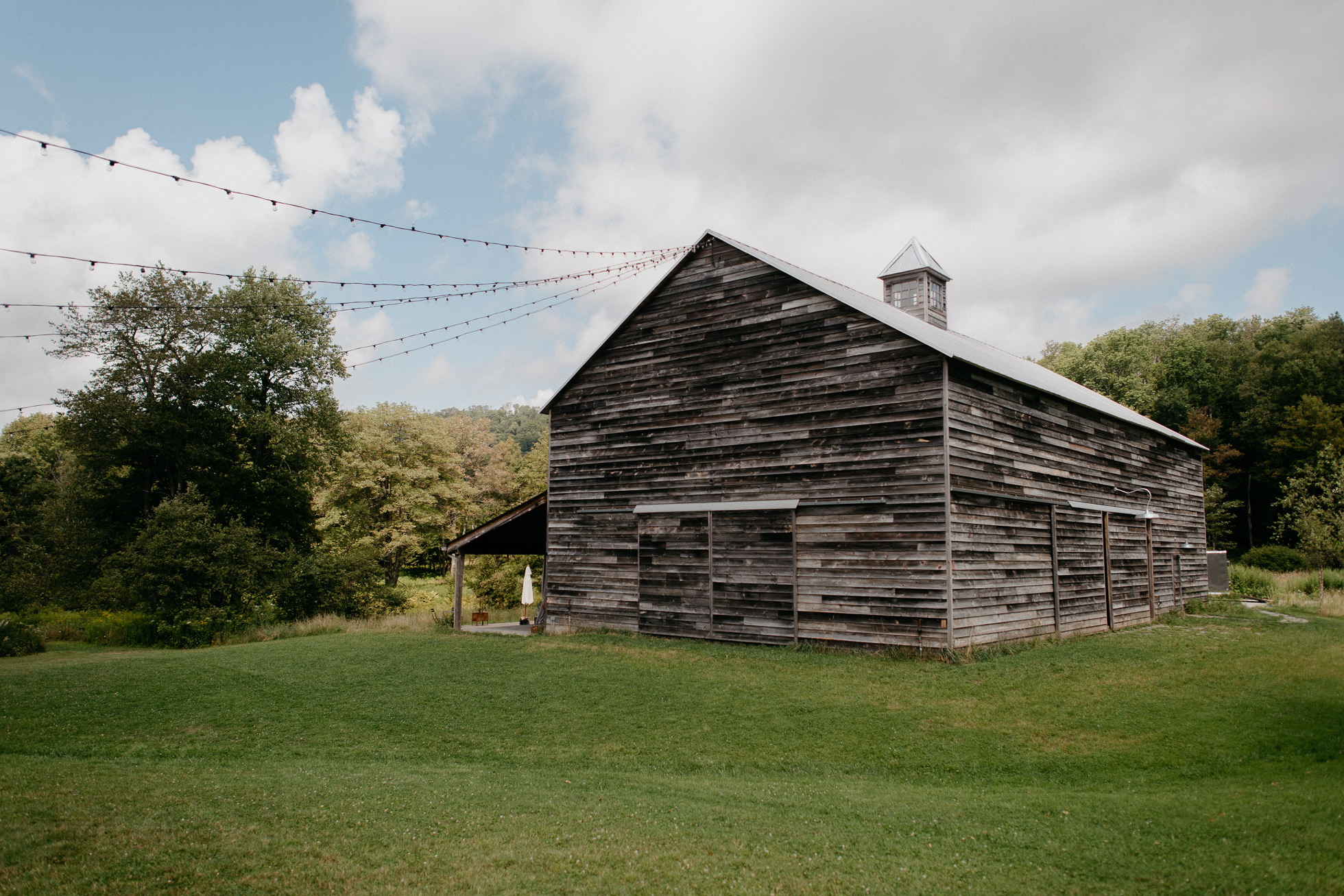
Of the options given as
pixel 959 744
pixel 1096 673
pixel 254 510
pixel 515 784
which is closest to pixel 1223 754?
pixel 959 744

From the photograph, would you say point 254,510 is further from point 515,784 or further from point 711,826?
point 711,826

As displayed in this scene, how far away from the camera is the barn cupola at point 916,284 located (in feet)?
80.0

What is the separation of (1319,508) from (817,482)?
33.6 meters

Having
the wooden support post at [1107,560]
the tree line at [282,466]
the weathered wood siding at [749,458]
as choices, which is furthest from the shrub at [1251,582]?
the weathered wood siding at [749,458]

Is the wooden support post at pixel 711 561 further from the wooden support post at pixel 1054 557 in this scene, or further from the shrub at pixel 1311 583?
the shrub at pixel 1311 583

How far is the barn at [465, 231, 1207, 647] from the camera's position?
48.4 ft

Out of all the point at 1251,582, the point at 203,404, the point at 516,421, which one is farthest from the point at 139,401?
the point at 516,421

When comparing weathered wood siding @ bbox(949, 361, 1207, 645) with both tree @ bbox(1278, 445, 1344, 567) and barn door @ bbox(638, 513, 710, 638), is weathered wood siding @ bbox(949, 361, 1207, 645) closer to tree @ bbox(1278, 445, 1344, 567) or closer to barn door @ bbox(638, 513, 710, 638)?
barn door @ bbox(638, 513, 710, 638)

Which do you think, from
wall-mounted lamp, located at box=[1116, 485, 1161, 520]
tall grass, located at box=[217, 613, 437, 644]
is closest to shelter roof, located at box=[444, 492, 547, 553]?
tall grass, located at box=[217, 613, 437, 644]

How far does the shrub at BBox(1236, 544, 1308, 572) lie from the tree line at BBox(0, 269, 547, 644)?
3519 centimetres

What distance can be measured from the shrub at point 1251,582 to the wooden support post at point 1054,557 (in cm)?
1634

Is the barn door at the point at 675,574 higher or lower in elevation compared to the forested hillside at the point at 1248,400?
lower

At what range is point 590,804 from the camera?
7.10m

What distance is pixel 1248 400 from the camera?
4775 cm
